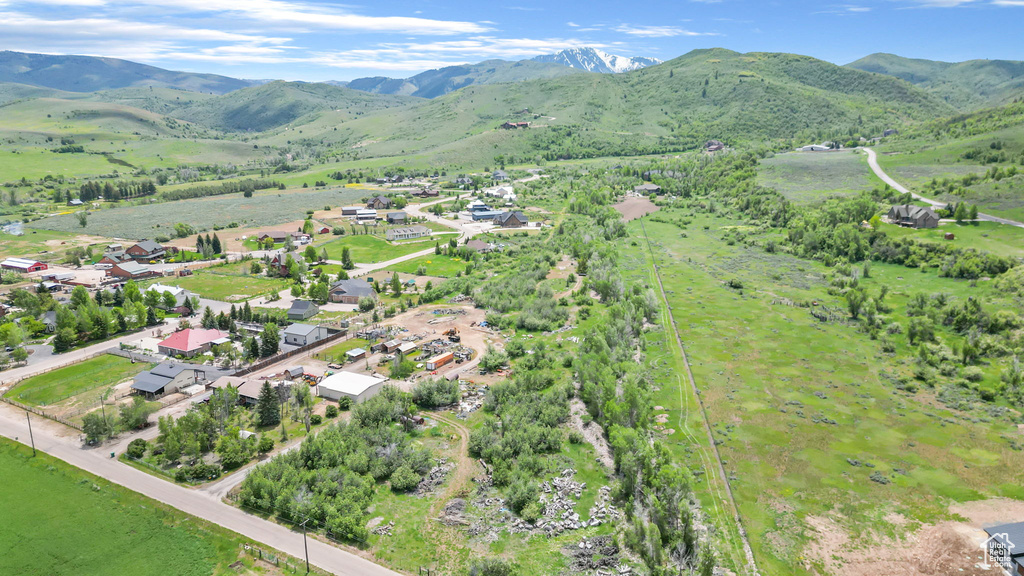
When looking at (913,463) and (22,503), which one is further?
(913,463)

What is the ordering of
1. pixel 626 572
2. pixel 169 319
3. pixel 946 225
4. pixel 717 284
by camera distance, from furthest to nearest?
pixel 946 225, pixel 717 284, pixel 169 319, pixel 626 572

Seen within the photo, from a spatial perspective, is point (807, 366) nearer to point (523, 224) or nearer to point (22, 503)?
point (22, 503)

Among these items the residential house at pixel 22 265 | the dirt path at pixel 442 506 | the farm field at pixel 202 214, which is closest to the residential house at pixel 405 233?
the farm field at pixel 202 214

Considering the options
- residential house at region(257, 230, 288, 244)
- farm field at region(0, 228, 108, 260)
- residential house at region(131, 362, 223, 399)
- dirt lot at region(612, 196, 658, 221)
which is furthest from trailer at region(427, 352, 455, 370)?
farm field at region(0, 228, 108, 260)

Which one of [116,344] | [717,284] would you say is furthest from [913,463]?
[116,344]

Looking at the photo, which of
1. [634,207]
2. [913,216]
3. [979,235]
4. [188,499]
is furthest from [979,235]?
[188,499]

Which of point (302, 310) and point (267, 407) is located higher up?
point (302, 310)

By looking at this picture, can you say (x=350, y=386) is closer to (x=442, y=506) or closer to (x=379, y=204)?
(x=442, y=506)
